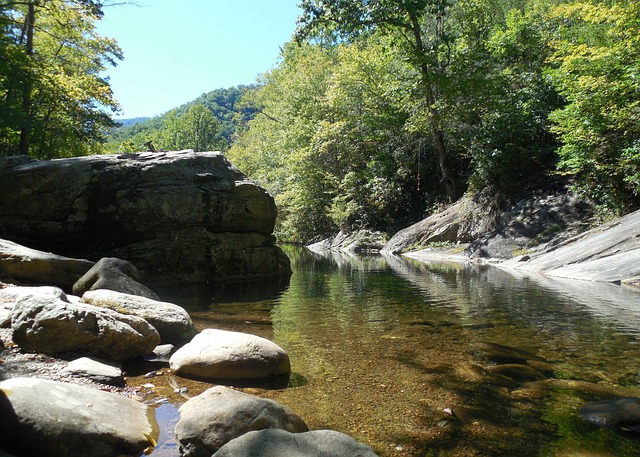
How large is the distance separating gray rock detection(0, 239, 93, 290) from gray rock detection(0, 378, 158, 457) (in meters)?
5.84

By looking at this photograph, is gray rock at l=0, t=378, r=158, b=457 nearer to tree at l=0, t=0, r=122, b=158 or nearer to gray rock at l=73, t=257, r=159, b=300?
gray rock at l=73, t=257, r=159, b=300

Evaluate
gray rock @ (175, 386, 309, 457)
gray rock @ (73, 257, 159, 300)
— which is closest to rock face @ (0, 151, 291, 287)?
gray rock @ (73, 257, 159, 300)

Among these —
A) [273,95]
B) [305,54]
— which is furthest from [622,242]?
[273,95]

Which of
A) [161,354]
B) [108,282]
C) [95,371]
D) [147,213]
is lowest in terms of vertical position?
[161,354]

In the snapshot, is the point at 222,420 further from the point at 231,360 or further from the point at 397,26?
the point at 397,26

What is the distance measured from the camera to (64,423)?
3.16 metres

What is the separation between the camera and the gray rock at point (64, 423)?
9.97 ft

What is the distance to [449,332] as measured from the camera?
7.07 metres

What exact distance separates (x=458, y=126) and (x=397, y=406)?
916 inches

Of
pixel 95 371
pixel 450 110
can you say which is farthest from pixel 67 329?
pixel 450 110

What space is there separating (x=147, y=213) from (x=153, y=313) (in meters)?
7.41

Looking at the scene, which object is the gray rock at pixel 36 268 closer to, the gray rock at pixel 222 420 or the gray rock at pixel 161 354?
the gray rock at pixel 161 354

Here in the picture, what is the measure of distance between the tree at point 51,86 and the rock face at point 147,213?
5.96 metres

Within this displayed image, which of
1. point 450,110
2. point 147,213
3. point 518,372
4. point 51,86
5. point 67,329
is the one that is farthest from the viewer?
point 450,110
